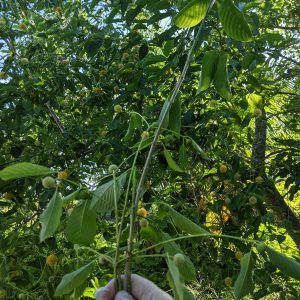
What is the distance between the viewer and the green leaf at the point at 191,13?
0.80 m

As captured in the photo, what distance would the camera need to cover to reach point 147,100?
256 centimetres

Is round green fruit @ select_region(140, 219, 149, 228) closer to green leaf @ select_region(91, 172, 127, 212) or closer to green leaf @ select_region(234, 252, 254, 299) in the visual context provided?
green leaf @ select_region(91, 172, 127, 212)

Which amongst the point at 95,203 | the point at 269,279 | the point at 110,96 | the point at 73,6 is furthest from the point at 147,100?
the point at 95,203

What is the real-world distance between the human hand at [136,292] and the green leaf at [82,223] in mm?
132

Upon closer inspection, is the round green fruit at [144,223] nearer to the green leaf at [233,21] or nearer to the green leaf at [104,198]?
the green leaf at [104,198]

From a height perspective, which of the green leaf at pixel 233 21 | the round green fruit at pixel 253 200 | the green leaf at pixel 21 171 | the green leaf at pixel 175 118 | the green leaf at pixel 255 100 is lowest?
the round green fruit at pixel 253 200

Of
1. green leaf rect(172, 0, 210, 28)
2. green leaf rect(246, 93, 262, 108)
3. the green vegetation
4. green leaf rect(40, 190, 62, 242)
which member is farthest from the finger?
green leaf rect(246, 93, 262, 108)

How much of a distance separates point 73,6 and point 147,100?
29.0 inches

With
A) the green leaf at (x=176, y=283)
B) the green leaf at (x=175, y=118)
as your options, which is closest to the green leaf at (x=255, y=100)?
the green leaf at (x=175, y=118)

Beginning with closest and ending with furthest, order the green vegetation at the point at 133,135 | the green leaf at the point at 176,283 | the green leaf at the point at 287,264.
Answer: the green leaf at the point at 176,283 → the green leaf at the point at 287,264 → the green vegetation at the point at 133,135

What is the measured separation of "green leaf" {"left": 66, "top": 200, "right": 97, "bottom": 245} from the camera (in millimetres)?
894

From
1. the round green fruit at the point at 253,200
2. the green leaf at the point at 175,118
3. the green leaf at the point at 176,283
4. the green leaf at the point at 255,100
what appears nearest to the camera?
the green leaf at the point at 176,283

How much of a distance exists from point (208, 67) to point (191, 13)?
0.15 meters

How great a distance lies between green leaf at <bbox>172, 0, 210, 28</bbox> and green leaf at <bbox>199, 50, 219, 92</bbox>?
0.36ft
